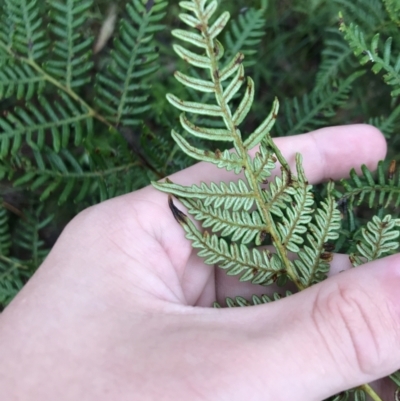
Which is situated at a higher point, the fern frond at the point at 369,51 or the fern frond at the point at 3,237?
the fern frond at the point at 369,51

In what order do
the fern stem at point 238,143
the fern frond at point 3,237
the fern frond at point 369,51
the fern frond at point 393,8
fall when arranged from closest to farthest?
1. the fern stem at point 238,143
2. the fern frond at point 369,51
3. the fern frond at point 393,8
4. the fern frond at point 3,237

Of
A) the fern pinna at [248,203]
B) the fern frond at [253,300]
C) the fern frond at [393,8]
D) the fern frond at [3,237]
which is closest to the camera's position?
the fern pinna at [248,203]

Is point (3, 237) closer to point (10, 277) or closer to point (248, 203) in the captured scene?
point (10, 277)

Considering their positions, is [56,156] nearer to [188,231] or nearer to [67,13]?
[67,13]

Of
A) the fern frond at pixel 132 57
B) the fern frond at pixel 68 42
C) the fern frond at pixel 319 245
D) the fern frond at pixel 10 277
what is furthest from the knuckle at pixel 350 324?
the fern frond at pixel 10 277

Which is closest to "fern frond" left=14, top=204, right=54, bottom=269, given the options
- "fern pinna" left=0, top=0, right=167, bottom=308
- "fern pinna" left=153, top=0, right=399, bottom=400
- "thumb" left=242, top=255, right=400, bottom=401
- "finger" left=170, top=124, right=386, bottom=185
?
"fern pinna" left=0, top=0, right=167, bottom=308

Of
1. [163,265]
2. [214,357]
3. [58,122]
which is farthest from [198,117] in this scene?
[214,357]

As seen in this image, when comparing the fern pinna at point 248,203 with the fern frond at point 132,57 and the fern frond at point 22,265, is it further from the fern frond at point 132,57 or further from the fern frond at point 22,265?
the fern frond at point 22,265
